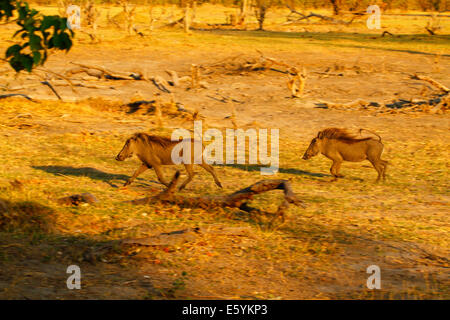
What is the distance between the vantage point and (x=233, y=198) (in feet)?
20.3

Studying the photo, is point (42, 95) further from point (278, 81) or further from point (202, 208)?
point (202, 208)

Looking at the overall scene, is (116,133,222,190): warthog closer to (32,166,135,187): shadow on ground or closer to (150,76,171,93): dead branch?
(32,166,135,187): shadow on ground

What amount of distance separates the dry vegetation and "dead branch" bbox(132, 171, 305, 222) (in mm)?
74

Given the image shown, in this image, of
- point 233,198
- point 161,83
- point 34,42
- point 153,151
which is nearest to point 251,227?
point 233,198

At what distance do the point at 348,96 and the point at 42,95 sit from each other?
19.7 ft

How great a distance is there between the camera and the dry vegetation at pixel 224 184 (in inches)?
184

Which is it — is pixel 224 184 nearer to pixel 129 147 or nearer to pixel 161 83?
pixel 129 147

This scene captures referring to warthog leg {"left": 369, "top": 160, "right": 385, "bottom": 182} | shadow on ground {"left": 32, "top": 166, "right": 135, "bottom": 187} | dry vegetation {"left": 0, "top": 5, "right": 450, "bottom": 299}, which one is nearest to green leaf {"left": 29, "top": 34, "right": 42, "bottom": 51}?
dry vegetation {"left": 0, "top": 5, "right": 450, "bottom": 299}

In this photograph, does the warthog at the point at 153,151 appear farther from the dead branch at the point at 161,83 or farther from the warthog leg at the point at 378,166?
the dead branch at the point at 161,83

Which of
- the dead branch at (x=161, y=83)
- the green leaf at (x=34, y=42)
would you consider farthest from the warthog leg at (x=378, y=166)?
the dead branch at (x=161, y=83)

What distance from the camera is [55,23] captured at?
12.2 feet

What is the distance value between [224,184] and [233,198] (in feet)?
5.10

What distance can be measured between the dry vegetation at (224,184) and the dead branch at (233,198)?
7cm
